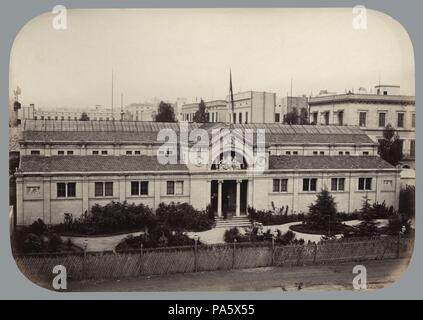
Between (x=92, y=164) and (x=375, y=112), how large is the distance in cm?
382

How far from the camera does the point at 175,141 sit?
30.0ft

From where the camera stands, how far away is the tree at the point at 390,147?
31.2 ft

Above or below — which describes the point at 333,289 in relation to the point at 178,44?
below

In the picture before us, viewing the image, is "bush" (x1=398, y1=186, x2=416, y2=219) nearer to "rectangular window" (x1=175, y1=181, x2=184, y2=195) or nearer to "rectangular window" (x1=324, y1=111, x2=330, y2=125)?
"rectangular window" (x1=324, y1=111, x2=330, y2=125)

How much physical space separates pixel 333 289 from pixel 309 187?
1372 millimetres

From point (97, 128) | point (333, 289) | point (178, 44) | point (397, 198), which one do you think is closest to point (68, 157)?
point (97, 128)

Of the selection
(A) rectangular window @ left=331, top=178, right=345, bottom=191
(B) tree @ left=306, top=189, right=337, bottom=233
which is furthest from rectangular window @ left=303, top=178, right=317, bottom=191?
(A) rectangular window @ left=331, top=178, right=345, bottom=191

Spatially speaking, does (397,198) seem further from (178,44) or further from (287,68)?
(178,44)

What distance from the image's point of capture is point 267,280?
9219 mm

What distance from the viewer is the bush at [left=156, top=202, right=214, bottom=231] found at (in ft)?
29.8

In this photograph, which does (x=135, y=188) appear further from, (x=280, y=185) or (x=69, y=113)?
(x=280, y=185)

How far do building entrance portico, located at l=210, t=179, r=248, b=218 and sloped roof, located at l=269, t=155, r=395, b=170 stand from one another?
57cm

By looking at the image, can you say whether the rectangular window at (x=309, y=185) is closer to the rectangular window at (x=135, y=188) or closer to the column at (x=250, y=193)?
the column at (x=250, y=193)
